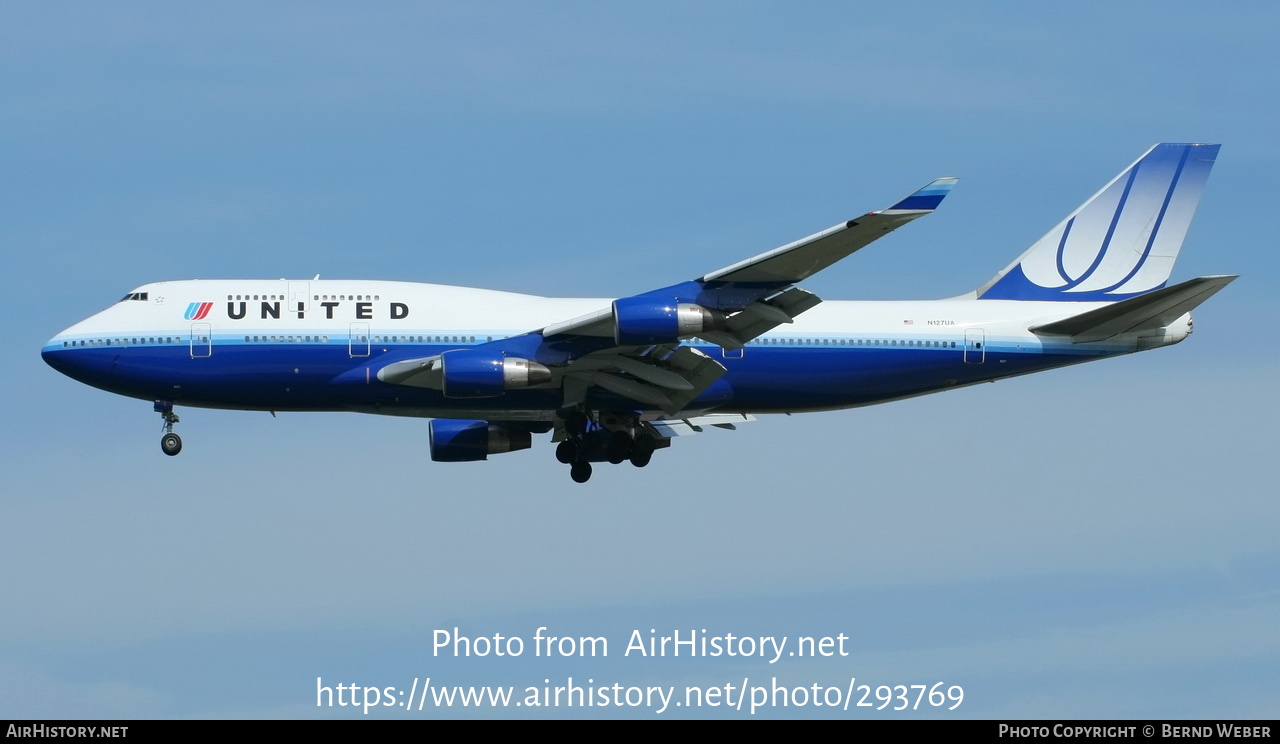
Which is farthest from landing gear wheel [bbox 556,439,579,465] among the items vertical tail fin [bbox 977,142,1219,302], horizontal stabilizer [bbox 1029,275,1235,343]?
horizontal stabilizer [bbox 1029,275,1235,343]

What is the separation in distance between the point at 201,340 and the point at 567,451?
376 inches

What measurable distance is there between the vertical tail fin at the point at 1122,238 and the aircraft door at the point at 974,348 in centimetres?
248

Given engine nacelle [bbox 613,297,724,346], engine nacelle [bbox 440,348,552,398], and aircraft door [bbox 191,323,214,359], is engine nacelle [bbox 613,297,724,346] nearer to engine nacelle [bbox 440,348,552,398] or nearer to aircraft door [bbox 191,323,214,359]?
engine nacelle [bbox 440,348,552,398]

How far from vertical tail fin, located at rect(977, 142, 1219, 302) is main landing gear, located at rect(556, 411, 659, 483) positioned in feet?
33.6

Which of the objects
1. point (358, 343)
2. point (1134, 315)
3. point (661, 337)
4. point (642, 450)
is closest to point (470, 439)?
point (642, 450)

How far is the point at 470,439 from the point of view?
47.1m

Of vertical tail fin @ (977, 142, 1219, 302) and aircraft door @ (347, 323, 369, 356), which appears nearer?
aircraft door @ (347, 323, 369, 356)

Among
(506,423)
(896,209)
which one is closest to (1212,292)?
(896,209)

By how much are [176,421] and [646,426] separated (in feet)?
39.3

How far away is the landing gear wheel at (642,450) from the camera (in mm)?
45250

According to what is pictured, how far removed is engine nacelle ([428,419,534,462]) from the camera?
155 feet

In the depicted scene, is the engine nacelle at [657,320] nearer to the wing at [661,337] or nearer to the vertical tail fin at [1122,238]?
the wing at [661,337]

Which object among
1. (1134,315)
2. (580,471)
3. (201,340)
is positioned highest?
(201,340)

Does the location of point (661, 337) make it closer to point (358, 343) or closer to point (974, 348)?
point (358, 343)
